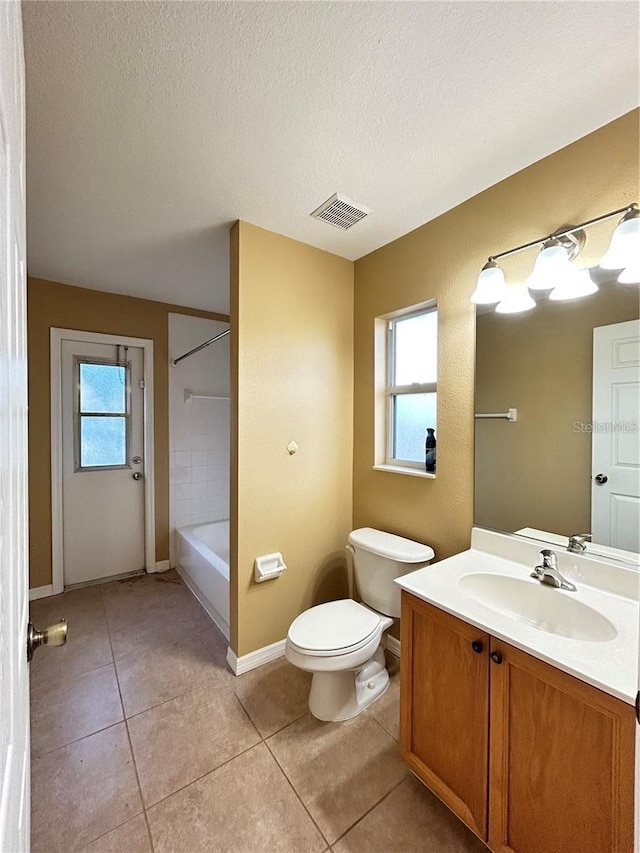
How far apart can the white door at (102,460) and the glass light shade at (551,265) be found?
298 centimetres

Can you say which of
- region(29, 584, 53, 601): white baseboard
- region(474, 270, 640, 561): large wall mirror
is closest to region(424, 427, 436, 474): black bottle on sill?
region(474, 270, 640, 561): large wall mirror

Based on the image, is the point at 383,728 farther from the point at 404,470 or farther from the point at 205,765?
the point at 404,470

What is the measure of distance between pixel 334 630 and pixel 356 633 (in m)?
0.10

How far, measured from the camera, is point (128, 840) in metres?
1.15

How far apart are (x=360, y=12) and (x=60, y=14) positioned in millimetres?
810

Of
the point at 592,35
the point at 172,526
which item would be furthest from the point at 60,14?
the point at 172,526

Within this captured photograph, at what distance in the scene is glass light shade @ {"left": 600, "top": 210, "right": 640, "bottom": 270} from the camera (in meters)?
1.12

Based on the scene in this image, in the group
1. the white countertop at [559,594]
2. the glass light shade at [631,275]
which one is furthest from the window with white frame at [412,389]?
the glass light shade at [631,275]

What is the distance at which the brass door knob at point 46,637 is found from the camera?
686 mm

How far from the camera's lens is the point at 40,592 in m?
2.68

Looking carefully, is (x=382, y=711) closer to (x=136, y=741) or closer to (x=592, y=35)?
(x=136, y=741)

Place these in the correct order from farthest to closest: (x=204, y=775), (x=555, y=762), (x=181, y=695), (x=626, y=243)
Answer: (x=181, y=695)
(x=204, y=775)
(x=626, y=243)
(x=555, y=762)

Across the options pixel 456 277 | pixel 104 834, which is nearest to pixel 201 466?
pixel 104 834

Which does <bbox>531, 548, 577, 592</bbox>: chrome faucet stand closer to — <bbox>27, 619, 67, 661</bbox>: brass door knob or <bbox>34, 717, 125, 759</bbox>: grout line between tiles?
<bbox>27, 619, 67, 661</bbox>: brass door knob
